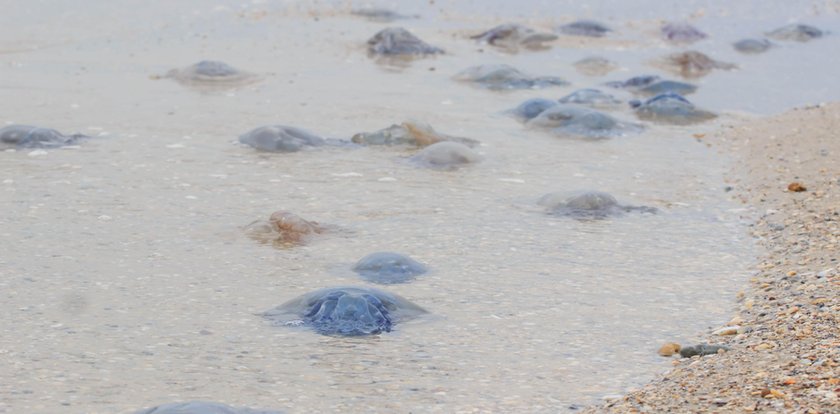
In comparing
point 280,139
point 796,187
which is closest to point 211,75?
point 280,139

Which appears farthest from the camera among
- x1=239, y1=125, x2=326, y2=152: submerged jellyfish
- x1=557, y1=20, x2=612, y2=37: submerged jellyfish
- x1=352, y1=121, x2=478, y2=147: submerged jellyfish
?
x1=557, y1=20, x2=612, y2=37: submerged jellyfish

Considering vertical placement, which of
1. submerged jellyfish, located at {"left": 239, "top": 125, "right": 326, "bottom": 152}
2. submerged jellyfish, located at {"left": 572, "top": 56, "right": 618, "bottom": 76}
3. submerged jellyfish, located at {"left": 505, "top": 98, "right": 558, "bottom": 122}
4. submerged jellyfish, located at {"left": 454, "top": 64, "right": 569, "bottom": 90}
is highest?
submerged jellyfish, located at {"left": 572, "top": 56, "right": 618, "bottom": 76}

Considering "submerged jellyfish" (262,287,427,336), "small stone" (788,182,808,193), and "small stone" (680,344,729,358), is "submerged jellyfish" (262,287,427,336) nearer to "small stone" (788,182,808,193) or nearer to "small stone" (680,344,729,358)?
"small stone" (680,344,729,358)

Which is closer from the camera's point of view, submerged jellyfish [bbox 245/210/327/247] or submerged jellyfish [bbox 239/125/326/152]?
submerged jellyfish [bbox 245/210/327/247]

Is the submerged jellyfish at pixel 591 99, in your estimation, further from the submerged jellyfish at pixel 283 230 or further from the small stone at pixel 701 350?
the small stone at pixel 701 350

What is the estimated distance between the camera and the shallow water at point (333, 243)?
5.01m

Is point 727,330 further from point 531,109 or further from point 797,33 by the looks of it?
point 797,33

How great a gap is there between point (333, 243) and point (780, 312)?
8.22 feet

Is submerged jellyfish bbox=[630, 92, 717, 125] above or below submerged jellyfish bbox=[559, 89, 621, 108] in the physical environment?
below

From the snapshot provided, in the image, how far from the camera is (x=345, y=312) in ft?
18.1

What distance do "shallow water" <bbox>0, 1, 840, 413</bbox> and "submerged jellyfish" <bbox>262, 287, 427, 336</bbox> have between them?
9 centimetres

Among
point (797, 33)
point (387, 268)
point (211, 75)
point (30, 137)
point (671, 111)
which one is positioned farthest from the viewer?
point (797, 33)

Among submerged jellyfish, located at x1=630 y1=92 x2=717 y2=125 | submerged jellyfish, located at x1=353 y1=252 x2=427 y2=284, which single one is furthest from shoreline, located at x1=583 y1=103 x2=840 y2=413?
submerged jellyfish, located at x1=630 y1=92 x2=717 y2=125

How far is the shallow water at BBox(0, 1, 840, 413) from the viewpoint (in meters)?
5.01
